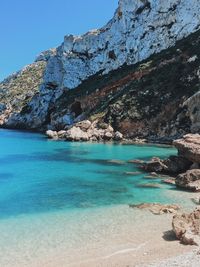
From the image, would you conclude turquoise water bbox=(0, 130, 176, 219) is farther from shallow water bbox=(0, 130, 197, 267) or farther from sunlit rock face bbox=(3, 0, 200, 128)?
sunlit rock face bbox=(3, 0, 200, 128)

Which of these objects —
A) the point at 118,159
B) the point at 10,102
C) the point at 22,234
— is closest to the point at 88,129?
the point at 118,159

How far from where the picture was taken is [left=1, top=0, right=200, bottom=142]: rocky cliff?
3282 inches

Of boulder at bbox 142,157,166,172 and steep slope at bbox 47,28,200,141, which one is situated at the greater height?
steep slope at bbox 47,28,200,141

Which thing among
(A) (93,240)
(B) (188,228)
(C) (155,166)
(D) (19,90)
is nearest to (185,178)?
(C) (155,166)

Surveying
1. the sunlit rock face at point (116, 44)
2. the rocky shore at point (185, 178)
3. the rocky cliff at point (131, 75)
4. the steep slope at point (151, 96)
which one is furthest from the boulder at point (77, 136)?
the rocky shore at point (185, 178)

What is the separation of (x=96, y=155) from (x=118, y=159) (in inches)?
228

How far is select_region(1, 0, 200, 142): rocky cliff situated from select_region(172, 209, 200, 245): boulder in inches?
1223

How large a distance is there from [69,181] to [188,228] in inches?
733

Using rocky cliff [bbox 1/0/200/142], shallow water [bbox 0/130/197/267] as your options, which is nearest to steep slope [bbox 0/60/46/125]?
rocky cliff [bbox 1/0/200/142]

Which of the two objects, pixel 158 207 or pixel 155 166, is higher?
pixel 155 166

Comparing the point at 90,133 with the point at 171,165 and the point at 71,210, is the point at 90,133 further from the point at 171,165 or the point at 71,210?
the point at 71,210

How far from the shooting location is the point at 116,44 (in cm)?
12050

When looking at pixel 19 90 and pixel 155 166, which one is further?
pixel 19 90

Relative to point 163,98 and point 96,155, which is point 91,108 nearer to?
point 163,98
